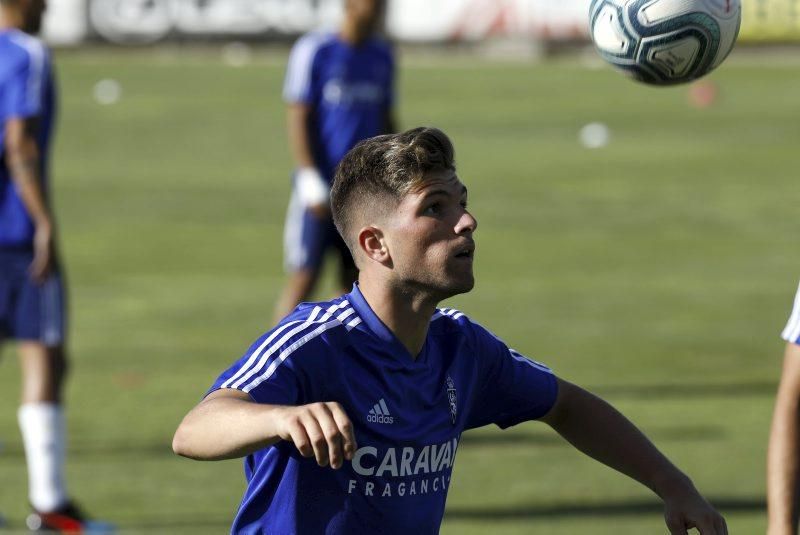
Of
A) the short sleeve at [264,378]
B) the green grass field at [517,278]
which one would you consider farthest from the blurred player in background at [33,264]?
the short sleeve at [264,378]

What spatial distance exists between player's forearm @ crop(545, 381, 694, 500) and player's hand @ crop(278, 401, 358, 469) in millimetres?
1281

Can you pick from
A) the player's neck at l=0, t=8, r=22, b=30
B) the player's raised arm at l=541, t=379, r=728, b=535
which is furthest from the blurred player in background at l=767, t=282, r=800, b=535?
the player's neck at l=0, t=8, r=22, b=30

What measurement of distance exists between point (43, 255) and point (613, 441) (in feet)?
13.0

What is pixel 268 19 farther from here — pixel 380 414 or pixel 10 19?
pixel 380 414

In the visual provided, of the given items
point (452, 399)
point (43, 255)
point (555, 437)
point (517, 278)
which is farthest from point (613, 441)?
point (517, 278)

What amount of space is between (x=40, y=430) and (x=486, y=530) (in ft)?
7.03

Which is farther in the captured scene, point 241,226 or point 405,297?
point 241,226

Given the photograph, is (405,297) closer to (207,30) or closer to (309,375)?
(309,375)

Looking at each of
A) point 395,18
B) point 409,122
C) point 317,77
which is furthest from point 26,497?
point 395,18

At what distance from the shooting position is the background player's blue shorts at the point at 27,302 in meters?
7.83

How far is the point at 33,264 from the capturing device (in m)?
7.86

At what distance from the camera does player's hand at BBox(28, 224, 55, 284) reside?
778 cm

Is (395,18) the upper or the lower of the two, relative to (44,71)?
lower

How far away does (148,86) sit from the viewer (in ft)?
108
